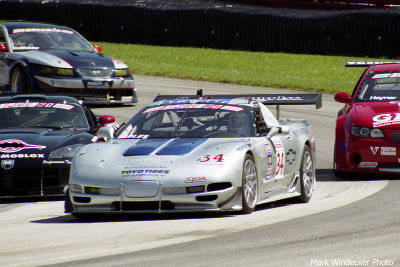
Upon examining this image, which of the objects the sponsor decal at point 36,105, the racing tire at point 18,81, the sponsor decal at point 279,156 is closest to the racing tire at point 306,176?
the sponsor decal at point 279,156

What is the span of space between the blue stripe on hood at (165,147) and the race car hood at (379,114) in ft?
11.8

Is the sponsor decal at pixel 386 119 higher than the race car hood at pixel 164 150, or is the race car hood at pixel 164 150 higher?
the race car hood at pixel 164 150

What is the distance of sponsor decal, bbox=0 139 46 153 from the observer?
1123cm

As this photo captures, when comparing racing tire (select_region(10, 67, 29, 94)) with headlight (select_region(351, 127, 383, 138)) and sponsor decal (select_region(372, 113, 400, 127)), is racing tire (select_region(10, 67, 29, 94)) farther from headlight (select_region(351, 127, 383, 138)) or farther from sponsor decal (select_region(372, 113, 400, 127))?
sponsor decal (select_region(372, 113, 400, 127))

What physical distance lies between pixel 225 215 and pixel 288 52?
68.6 feet

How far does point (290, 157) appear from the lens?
10.6 metres

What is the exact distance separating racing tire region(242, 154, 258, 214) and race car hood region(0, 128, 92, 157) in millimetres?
2837

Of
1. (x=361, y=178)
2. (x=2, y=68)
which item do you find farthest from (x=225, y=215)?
(x=2, y=68)

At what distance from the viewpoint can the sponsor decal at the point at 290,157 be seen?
10.5 m

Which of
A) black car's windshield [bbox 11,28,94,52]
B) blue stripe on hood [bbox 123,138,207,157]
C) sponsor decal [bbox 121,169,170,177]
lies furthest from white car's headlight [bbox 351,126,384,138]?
black car's windshield [bbox 11,28,94,52]

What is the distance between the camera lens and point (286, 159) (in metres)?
10.5

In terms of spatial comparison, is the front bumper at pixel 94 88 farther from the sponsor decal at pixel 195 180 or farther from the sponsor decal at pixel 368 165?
the sponsor decal at pixel 195 180

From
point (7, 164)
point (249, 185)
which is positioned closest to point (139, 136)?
point (249, 185)

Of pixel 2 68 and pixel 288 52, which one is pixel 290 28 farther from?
pixel 2 68
